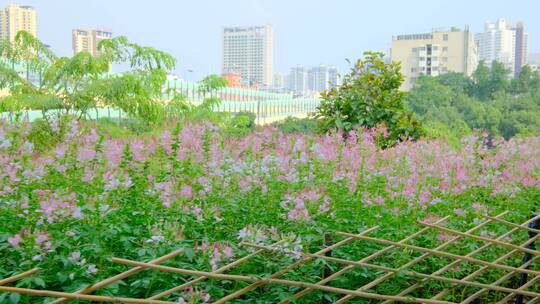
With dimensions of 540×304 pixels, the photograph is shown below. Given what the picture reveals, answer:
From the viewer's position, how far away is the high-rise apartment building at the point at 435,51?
118 ft

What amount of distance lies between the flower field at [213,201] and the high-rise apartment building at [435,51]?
34581 millimetres

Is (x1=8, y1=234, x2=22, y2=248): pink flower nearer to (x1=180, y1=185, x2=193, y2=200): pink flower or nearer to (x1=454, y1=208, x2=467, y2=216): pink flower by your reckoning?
(x1=180, y1=185, x2=193, y2=200): pink flower

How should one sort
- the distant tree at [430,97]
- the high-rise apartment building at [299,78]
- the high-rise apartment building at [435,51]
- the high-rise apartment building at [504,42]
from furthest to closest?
1. the high-rise apartment building at [299,78]
2. the high-rise apartment building at [504,42]
3. the high-rise apartment building at [435,51]
4. the distant tree at [430,97]

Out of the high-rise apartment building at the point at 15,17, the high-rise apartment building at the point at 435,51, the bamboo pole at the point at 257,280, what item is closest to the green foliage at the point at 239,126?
the bamboo pole at the point at 257,280

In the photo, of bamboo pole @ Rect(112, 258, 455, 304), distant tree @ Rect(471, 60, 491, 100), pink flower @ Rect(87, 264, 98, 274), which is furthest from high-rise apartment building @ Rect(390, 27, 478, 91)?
pink flower @ Rect(87, 264, 98, 274)

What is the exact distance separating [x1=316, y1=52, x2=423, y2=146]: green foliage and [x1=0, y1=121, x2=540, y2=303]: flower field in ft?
4.61

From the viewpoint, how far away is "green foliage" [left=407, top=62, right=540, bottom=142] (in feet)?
37.1

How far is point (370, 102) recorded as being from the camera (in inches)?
144

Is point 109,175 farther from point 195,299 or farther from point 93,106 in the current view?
point 93,106

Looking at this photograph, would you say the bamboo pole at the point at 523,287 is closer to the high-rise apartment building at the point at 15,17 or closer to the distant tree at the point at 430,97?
the distant tree at the point at 430,97

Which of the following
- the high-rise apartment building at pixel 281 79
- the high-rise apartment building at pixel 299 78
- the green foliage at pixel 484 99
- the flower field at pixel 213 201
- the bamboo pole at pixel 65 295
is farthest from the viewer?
the high-rise apartment building at pixel 281 79

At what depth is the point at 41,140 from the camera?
103 inches

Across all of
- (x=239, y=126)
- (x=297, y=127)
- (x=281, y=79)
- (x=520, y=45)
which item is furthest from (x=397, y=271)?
(x=281, y=79)

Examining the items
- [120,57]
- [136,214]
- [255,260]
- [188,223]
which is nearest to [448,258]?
[255,260]
